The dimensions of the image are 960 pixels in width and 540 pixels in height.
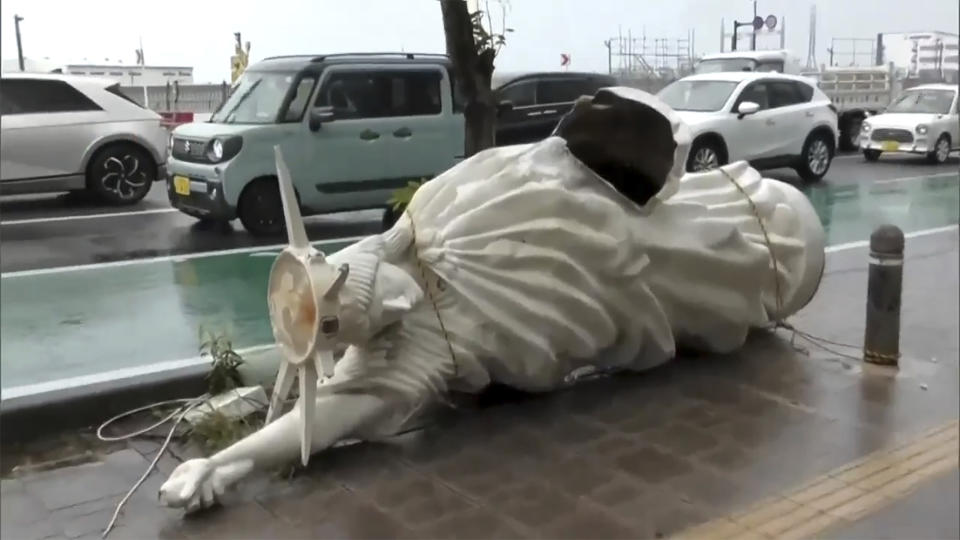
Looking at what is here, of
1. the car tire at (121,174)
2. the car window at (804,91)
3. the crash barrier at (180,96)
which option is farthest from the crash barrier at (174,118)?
the car window at (804,91)

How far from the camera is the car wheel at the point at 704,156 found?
236 inches

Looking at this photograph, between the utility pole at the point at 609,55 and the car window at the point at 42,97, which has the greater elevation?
the utility pole at the point at 609,55

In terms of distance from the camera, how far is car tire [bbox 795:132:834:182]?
550 cm

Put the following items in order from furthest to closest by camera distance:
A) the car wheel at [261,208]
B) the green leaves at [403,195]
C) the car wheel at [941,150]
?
the car wheel at [261,208] < the green leaves at [403,195] < the car wheel at [941,150]

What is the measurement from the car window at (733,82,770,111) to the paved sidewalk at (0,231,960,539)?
2.27 meters

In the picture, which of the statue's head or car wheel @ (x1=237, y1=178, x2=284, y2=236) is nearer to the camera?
the statue's head

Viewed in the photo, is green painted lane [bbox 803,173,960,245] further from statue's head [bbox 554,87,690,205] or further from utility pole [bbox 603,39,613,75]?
utility pole [bbox 603,39,613,75]

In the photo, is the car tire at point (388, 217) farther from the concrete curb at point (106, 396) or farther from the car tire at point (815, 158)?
the car tire at point (815, 158)

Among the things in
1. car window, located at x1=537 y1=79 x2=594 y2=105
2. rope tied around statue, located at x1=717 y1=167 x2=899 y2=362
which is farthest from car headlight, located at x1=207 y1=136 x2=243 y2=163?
rope tied around statue, located at x1=717 y1=167 x2=899 y2=362

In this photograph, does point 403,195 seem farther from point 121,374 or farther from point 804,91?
point 804,91

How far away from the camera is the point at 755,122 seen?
656 cm

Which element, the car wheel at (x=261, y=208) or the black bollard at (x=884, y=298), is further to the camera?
the car wheel at (x=261, y=208)

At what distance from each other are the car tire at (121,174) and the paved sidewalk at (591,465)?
1.78 meters

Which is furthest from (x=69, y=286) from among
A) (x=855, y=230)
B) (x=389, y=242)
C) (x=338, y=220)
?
(x=855, y=230)
